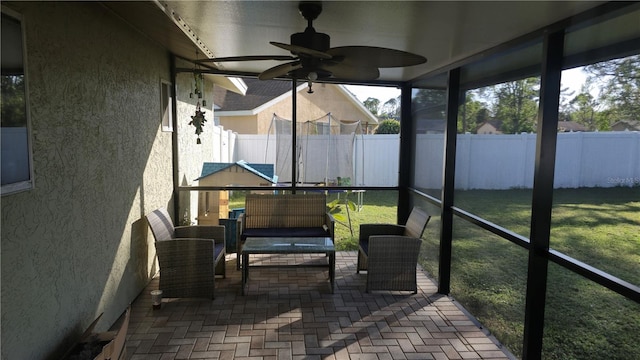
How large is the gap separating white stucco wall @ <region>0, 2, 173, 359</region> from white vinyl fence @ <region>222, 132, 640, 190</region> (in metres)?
2.32

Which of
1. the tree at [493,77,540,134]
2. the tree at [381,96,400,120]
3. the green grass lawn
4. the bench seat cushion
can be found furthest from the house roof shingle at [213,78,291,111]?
the green grass lawn

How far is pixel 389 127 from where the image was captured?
5.63 meters

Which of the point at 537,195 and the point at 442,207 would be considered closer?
the point at 537,195

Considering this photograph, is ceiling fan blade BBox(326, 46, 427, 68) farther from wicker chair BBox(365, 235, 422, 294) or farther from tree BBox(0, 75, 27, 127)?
wicker chair BBox(365, 235, 422, 294)

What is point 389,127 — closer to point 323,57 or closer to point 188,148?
point 188,148

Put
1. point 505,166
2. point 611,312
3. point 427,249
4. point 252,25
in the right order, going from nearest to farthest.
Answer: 1. point 611,312
2. point 252,25
3. point 505,166
4. point 427,249

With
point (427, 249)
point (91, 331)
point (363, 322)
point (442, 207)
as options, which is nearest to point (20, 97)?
point (91, 331)

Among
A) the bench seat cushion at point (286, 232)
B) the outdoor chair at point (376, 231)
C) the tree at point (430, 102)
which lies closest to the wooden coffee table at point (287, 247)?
the bench seat cushion at point (286, 232)

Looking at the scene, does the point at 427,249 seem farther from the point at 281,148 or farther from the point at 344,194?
the point at 281,148

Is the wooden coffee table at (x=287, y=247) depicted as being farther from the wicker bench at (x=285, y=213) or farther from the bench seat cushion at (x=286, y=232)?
the wicker bench at (x=285, y=213)

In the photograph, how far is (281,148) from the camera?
5496 mm

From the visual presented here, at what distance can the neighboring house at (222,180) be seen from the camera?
519cm

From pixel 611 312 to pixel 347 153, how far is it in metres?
3.81

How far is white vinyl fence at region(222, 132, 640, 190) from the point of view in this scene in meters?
2.25
